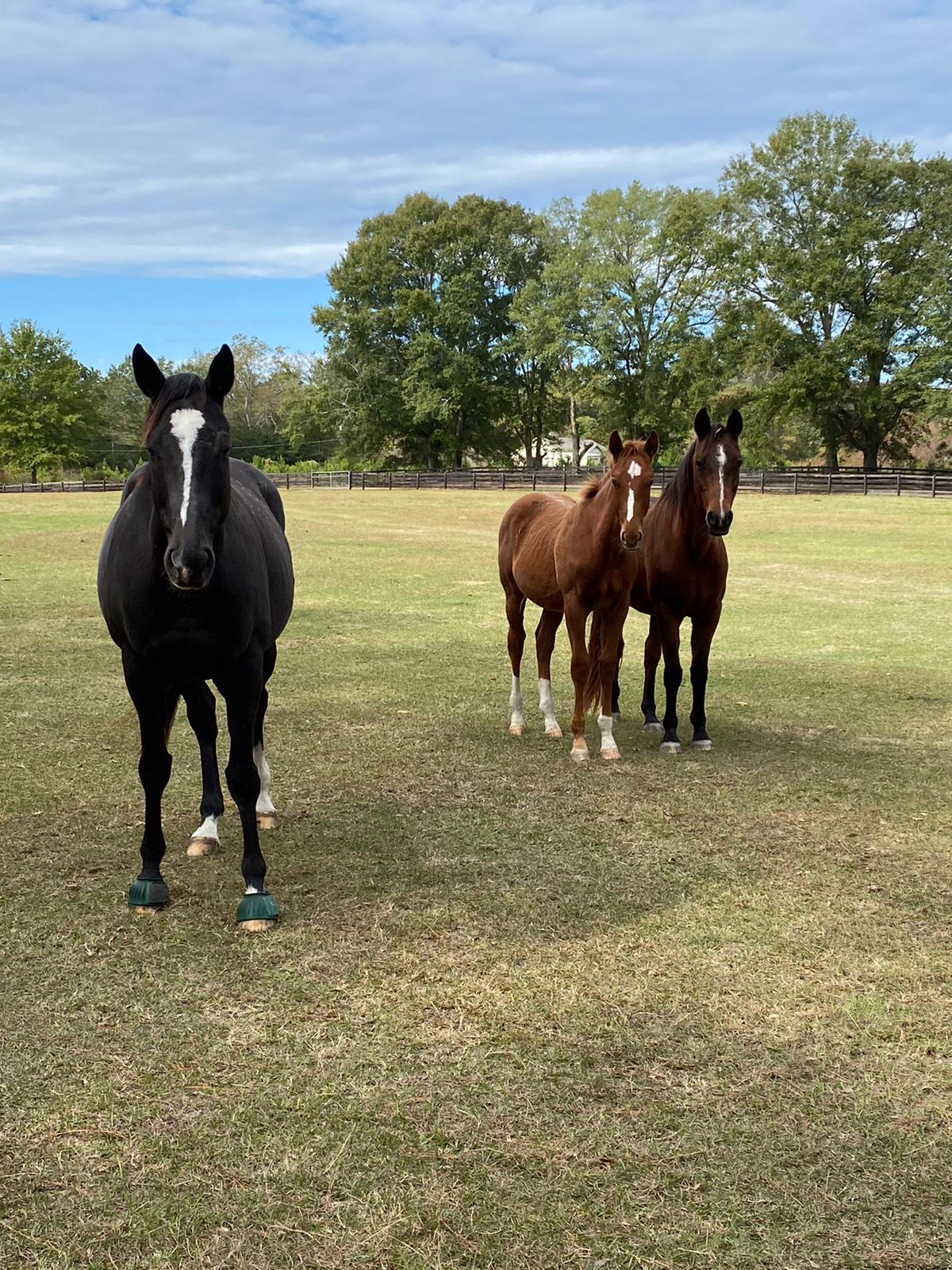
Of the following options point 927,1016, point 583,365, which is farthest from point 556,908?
point 583,365

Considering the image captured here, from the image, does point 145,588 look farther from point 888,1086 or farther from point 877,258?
point 877,258

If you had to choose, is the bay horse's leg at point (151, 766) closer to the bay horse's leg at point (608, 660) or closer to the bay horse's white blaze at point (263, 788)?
the bay horse's white blaze at point (263, 788)

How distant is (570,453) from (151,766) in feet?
277

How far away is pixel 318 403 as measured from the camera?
208 feet

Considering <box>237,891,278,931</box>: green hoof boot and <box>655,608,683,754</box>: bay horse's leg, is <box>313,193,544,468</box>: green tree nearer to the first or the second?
<box>655,608,683,754</box>: bay horse's leg

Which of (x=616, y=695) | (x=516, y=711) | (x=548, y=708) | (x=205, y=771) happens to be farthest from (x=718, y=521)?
(x=205, y=771)

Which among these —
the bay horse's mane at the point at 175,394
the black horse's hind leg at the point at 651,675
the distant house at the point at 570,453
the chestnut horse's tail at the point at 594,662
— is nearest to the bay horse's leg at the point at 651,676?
the black horse's hind leg at the point at 651,675

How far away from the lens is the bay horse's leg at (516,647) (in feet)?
25.4

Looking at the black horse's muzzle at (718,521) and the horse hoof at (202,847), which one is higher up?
the black horse's muzzle at (718,521)

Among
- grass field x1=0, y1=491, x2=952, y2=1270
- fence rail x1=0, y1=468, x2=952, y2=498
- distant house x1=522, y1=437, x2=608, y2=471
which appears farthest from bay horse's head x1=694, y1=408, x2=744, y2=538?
distant house x1=522, y1=437, x2=608, y2=471

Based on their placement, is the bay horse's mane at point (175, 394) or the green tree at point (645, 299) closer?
the bay horse's mane at point (175, 394)

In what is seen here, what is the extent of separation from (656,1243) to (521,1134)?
0.52 metres

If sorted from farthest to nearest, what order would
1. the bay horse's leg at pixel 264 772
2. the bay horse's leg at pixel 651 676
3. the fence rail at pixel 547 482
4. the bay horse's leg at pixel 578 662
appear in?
1. the fence rail at pixel 547 482
2. the bay horse's leg at pixel 651 676
3. the bay horse's leg at pixel 578 662
4. the bay horse's leg at pixel 264 772

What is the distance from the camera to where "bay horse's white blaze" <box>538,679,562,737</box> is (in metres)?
7.67
